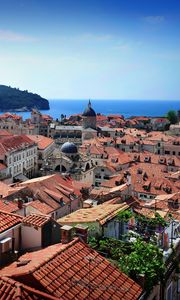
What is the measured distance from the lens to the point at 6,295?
8.36 metres

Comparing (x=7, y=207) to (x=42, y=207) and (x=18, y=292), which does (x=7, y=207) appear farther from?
(x=18, y=292)

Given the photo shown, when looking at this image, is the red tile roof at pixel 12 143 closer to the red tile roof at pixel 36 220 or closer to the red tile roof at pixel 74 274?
the red tile roof at pixel 36 220

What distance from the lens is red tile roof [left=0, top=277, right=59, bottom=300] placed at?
8288mm

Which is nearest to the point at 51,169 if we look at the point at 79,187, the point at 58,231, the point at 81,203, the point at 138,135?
the point at 79,187

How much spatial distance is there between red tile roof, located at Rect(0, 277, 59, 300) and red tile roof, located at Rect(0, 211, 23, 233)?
8.38ft

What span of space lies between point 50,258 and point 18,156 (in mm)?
54120

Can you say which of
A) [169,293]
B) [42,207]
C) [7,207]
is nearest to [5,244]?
[169,293]

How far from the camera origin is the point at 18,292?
834 cm

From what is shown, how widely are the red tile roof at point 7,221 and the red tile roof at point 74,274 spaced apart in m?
0.96

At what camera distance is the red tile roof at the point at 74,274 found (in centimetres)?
927

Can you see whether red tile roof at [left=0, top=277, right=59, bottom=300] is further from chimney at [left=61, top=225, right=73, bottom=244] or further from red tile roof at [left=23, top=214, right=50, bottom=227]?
red tile roof at [left=23, top=214, right=50, bottom=227]

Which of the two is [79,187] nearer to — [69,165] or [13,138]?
[69,165]

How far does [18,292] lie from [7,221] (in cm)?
358

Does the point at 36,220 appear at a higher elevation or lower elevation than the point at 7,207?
higher
